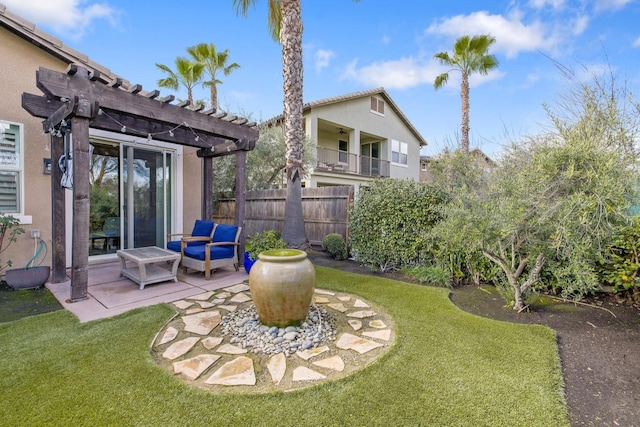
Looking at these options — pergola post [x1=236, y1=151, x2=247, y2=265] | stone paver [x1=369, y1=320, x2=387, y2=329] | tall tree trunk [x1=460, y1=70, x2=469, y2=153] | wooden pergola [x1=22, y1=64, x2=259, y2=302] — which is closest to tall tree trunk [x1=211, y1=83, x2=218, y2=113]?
wooden pergola [x1=22, y1=64, x2=259, y2=302]

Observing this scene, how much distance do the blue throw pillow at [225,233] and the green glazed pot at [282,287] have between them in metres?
2.82

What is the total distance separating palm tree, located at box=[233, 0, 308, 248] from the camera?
6.74m

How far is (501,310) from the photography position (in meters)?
4.05

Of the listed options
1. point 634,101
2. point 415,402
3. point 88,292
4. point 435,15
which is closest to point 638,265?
point 634,101

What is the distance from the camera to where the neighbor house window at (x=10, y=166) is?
5193mm

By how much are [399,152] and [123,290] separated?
683 inches

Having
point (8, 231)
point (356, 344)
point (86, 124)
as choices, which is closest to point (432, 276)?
point (356, 344)

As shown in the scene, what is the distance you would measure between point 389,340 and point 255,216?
8167 mm

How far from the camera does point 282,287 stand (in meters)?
3.11

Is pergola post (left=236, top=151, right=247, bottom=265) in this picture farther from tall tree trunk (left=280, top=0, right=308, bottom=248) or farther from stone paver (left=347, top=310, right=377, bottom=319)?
stone paver (left=347, top=310, right=377, bottom=319)

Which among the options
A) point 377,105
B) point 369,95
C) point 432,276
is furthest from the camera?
point 377,105

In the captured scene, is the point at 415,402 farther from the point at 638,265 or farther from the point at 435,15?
the point at 435,15

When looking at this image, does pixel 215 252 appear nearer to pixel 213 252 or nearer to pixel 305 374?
pixel 213 252

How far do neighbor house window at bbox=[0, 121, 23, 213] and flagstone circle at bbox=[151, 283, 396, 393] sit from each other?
12.9ft
